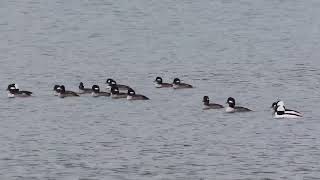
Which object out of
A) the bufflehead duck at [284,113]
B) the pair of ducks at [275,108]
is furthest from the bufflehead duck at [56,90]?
the bufflehead duck at [284,113]

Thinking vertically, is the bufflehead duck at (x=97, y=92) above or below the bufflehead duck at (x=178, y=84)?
below

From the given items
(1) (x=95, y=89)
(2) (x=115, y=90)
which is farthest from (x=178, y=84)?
(1) (x=95, y=89)

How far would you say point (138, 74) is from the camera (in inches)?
2459

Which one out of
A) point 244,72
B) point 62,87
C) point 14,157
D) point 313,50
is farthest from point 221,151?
point 313,50

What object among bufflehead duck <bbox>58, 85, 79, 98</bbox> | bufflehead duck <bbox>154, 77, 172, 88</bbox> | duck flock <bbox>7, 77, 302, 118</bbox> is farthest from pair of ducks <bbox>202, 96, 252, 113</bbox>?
bufflehead duck <bbox>58, 85, 79, 98</bbox>

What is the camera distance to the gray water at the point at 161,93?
4191cm

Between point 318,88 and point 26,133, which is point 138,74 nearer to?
point 318,88

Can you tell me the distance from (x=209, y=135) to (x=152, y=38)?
107ft

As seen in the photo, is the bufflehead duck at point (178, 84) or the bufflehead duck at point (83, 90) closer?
the bufflehead duck at point (83, 90)

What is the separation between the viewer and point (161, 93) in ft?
187

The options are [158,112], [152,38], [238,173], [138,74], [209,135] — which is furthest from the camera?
[152,38]

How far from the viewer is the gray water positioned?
41.9 m

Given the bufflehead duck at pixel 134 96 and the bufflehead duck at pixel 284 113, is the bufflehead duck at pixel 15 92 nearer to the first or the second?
the bufflehead duck at pixel 134 96

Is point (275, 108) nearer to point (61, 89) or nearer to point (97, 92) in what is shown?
point (97, 92)
